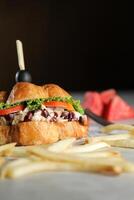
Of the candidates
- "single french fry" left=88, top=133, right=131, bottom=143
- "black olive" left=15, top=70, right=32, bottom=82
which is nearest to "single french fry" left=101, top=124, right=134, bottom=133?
"single french fry" left=88, top=133, right=131, bottom=143

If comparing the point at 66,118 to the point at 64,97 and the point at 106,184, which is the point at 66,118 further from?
the point at 106,184

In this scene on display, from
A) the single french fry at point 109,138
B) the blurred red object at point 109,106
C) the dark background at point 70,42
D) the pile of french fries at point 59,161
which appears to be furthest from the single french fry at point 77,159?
the dark background at point 70,42

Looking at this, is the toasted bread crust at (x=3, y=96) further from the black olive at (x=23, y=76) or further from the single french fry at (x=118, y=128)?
the single french fry at (x=118, y=128)

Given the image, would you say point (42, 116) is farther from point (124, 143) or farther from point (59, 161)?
point (59, 161)

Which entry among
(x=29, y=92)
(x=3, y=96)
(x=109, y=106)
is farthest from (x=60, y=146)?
(x=109, y=106)

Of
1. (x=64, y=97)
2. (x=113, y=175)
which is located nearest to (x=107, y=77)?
(x=64, y=97)

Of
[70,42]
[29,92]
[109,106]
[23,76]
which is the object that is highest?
[70,42]
